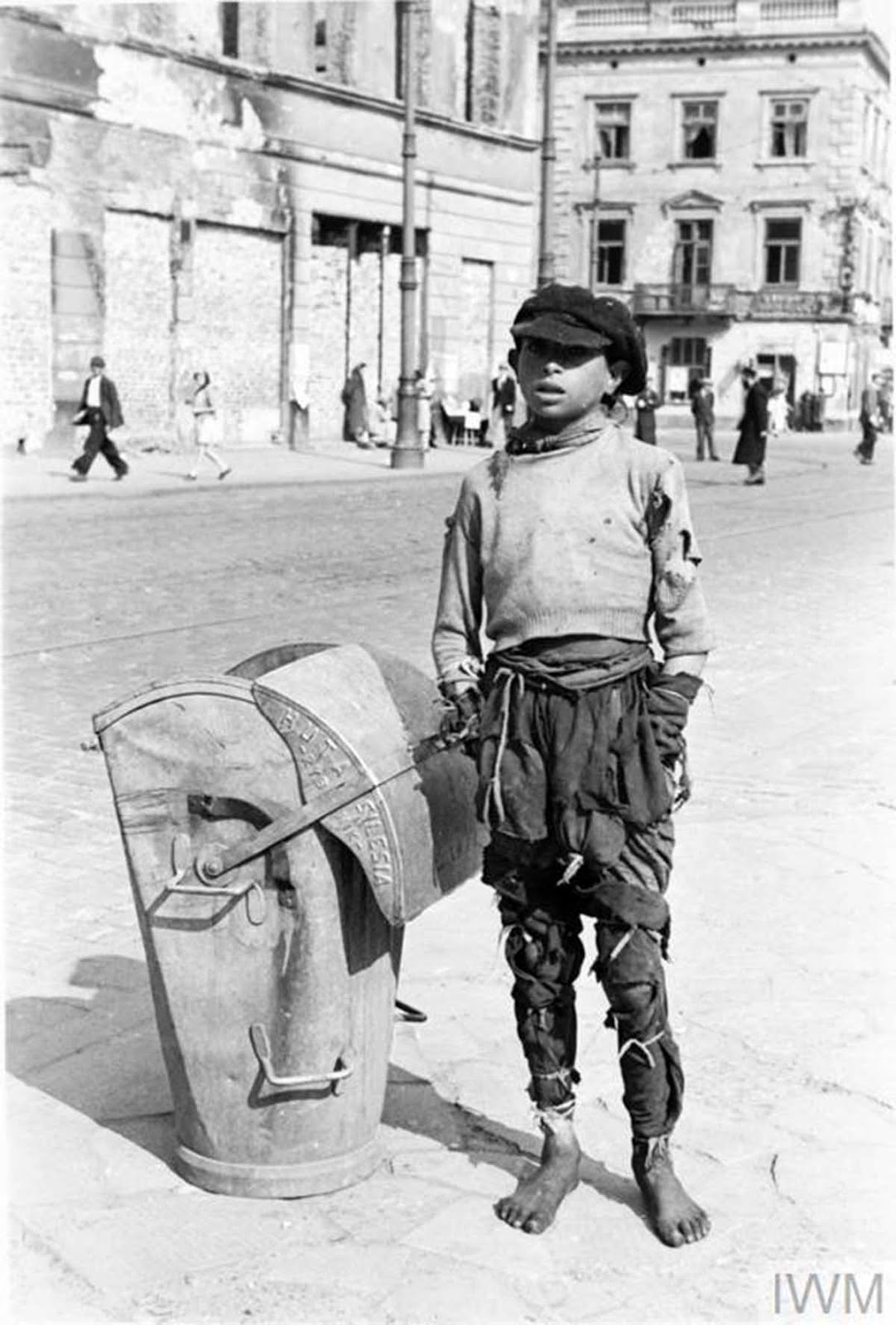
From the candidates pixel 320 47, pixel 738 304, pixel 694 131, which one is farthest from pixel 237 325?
pixel 694 131

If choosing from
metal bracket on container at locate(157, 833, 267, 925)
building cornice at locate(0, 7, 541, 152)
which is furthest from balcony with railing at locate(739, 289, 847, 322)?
metal bracket on container at locate(157, 833, 267, 925)

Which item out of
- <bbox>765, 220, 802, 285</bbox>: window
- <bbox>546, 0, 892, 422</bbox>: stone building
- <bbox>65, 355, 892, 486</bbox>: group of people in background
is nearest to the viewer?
<bbox>65, 355, 892, 486</bbox>: group of people in background

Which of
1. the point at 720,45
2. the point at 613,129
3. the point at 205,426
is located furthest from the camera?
the point at 613,129

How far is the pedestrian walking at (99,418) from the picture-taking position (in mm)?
21609

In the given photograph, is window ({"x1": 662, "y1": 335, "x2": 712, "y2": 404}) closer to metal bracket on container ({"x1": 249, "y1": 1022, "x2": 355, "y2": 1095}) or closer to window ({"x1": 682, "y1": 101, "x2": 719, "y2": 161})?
window ({"x1": 682, "y1": 101, "x2": 719, "y2": 161})

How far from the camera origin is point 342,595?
1236 centimetres

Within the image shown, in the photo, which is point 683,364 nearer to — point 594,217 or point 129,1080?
point 594,217

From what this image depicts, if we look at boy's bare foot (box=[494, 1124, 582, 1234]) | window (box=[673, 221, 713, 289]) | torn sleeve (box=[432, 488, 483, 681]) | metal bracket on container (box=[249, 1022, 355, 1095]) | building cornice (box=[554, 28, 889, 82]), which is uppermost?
building cornice (box=[554, 28, 889, 82])

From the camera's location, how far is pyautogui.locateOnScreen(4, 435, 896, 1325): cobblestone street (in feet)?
10.5

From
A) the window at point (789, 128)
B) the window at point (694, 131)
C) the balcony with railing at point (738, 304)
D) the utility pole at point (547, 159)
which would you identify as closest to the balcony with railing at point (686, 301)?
the balcony with railing at point (738, 304)

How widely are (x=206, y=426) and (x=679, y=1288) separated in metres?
21.4

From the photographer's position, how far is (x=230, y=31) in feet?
95.6

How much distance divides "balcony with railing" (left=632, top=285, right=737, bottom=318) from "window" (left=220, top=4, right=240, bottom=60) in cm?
3247

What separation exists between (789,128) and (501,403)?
3305cm
